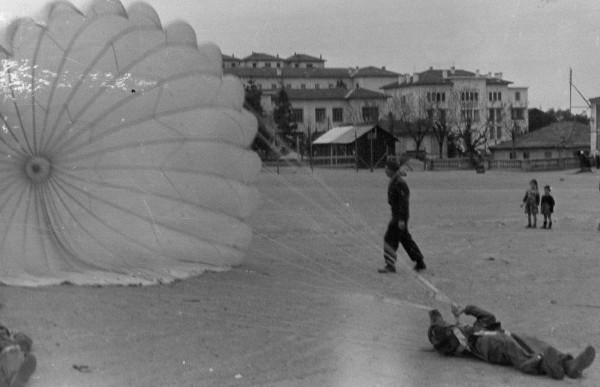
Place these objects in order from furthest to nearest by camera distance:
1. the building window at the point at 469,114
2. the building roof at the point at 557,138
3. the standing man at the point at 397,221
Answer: the building roof at the point at 557,138
the building window at the point at 469,114
the standing man at the point at 397,221

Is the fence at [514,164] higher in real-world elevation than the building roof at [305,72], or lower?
lower

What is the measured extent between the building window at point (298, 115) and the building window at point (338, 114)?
2.36 feet

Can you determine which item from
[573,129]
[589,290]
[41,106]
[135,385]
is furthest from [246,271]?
[573,129]

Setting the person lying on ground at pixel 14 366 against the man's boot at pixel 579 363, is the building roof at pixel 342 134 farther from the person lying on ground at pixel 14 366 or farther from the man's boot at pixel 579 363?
the person lying on ground at pixel 14 366

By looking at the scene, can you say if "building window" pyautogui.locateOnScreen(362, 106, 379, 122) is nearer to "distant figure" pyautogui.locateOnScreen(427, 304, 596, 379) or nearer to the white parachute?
the white parachute

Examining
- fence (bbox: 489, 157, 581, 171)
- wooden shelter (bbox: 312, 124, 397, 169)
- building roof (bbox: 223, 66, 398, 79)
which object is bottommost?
fence (bbox: 489, 157, 581, 171)

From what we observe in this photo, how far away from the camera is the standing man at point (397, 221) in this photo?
31.2 ft

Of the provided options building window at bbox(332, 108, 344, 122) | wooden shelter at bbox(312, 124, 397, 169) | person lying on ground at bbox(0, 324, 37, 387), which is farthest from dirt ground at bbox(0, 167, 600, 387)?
wooden shelter at bbox(312, 124, 397, 169)

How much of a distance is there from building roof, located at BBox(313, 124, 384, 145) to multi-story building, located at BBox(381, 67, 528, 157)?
7.23 ft

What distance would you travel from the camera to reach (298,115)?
572 inches

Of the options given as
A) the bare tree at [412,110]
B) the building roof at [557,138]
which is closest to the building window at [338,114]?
the bare tree at [412,110]

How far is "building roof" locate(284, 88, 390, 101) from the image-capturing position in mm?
12844

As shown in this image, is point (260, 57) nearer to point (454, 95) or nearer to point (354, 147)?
point (454, 95)

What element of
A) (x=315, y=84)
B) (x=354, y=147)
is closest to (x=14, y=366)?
(x=315, y=84)
